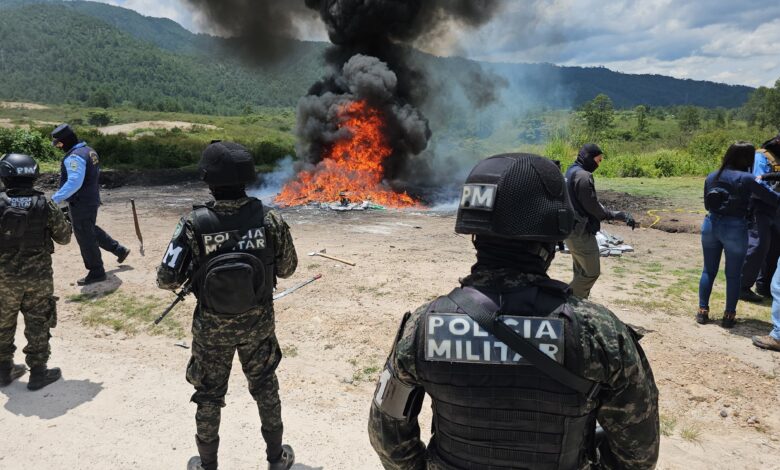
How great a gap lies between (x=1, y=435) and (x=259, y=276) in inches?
99.7

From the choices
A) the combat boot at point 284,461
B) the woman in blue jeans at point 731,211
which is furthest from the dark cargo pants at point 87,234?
the woman in blue jeans at point 731,211

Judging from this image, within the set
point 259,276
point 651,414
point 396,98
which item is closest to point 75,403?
point 259,276

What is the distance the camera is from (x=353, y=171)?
16.6 meters

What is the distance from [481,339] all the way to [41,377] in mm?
4382

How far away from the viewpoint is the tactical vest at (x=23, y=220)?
3756 millimetres

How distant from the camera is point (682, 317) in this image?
18.1ft

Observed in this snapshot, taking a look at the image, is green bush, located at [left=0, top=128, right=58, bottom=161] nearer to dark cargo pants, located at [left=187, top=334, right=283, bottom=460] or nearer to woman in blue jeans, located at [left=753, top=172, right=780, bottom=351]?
dark cargo pants, located at [left=187, top=334, right=283, bottom=460]

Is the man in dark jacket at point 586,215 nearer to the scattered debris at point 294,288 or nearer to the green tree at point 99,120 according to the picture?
the scattered debris at point 294,288

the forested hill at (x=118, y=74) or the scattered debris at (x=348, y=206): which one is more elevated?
the forested hill at (x=118, y=74)

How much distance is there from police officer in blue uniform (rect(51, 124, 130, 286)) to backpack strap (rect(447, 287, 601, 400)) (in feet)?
20.6

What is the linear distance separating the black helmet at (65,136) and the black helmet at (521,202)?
6.32 meters

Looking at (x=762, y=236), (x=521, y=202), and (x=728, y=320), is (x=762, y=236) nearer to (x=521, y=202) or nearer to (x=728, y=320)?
(x=728, y=320)

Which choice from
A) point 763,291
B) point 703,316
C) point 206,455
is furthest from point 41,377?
point 763,291

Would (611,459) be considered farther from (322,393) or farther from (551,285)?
(322,393)
